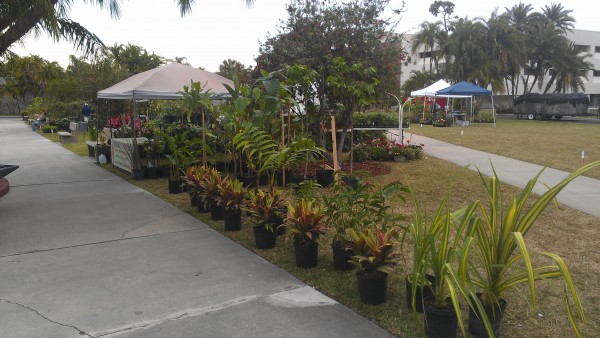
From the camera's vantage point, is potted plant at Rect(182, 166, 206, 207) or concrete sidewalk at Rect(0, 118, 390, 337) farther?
potted plant at Rect(182, 166, 206, 207)

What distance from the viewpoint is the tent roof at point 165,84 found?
29.8 feet

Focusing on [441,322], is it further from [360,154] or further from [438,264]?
[360,154]

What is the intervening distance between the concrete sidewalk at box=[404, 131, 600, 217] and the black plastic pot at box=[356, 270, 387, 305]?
1310 mm

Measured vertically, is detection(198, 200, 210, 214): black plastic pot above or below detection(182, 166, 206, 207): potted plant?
below

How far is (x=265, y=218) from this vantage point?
4.98m

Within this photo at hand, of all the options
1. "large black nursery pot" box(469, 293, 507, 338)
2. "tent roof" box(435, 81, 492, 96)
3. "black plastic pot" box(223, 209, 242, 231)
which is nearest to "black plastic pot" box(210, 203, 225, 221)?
"black plastic pot" box(223, 209, 242, 231)

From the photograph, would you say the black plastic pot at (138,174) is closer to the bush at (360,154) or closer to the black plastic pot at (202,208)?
the black plastic pot at (202,208)

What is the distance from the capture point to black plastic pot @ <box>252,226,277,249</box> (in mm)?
5027

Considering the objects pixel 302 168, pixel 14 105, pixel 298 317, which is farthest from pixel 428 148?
pixel 14 105

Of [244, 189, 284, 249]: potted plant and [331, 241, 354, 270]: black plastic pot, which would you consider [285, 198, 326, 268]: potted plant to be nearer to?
[331, 241, 354, 270]: black plastic pot

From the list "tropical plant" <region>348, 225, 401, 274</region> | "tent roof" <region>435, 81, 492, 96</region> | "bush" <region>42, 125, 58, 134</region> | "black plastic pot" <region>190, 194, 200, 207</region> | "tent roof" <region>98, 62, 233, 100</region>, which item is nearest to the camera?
"tropical plant" <region>348, 225, 401, 274</region>

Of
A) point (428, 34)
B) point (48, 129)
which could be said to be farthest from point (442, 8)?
point (48, 129)

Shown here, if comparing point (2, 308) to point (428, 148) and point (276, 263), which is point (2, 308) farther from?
point (428, 148)

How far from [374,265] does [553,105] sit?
107ft
